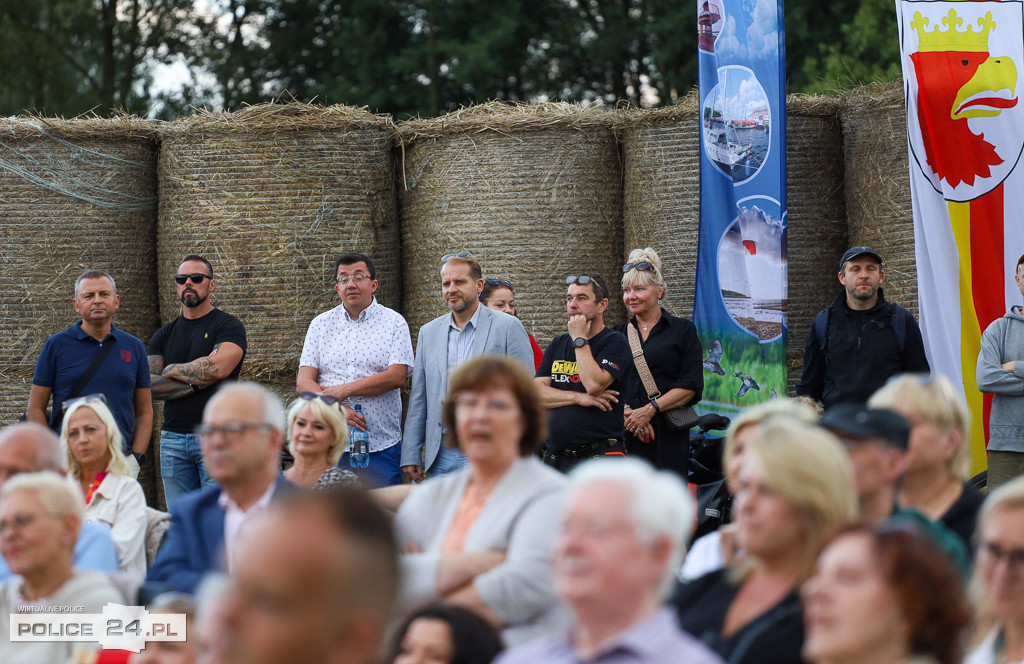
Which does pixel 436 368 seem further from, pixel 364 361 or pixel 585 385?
pixel 585 385

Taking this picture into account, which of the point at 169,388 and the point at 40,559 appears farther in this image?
the point at 169,388

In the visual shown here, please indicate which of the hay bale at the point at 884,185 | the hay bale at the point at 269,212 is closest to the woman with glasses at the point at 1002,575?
the hay bale at the point at 884,185

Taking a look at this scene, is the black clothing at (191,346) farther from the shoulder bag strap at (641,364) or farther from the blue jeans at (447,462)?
the shoulder bag strap at (641,364)

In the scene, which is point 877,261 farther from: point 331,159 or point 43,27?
point 43,27

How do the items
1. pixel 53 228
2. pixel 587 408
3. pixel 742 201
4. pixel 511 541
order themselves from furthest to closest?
pixel 53 228 < pixel 742 201 < pixel 587 408 < pixel 511 541

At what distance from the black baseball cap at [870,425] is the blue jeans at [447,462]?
9.69ft

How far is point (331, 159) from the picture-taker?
786 centimetres

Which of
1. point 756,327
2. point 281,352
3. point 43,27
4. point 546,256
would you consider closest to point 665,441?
point 756,327

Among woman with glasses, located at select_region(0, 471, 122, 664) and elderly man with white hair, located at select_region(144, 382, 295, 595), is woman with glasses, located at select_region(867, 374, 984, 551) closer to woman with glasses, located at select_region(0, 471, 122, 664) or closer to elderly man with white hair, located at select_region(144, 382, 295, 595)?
elderly man with white hair, located at select_region(144, 382, 295, 595)

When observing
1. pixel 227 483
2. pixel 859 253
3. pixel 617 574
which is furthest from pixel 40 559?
pixel 859 253

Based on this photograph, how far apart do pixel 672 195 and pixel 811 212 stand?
0.92 meters

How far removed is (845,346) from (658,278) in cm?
106

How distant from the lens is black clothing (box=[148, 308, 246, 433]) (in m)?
6.60

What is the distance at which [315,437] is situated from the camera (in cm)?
471
